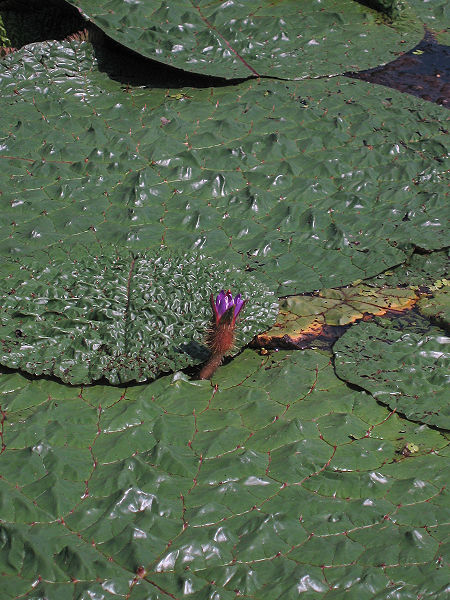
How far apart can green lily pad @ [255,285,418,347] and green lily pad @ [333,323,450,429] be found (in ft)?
0.47


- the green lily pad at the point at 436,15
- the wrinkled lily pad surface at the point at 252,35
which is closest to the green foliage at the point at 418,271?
the wrinkled lily pad surface at the point at 252,35

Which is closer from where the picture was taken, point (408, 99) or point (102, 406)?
point (102, 406)

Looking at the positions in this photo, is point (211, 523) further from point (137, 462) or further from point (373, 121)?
point (373, 121)

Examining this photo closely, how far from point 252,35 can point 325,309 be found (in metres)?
2.21

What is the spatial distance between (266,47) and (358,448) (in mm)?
3021

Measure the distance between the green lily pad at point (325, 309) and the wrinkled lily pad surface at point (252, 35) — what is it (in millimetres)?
1714

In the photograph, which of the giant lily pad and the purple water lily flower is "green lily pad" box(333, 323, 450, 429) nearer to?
the giant lily pad

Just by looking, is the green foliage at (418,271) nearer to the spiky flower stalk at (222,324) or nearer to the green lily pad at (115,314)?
the green lily pad at (115,314)

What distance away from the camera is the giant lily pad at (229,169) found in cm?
389

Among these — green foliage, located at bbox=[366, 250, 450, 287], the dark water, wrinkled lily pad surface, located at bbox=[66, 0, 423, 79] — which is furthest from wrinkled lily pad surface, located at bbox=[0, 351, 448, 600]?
the dark water

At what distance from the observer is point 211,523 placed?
8.59 ft

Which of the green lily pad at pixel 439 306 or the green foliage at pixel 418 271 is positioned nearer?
the green lily pad at pixel 439 306

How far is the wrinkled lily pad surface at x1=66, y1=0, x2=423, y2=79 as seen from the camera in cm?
488

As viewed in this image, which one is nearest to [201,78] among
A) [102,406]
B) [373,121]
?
[373,121]
